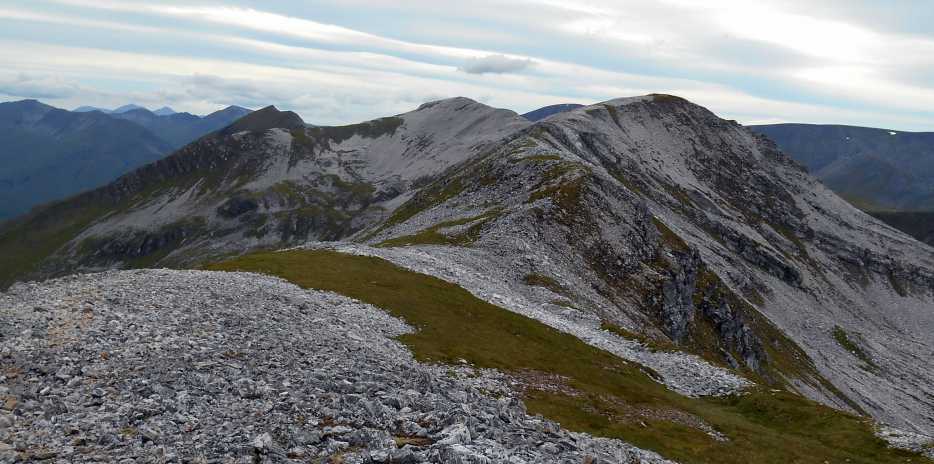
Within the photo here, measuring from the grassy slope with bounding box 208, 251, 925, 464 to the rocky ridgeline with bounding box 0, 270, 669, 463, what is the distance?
6.56 meters

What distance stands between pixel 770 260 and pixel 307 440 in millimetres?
167947

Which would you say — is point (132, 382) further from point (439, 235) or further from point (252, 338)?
point (439, 235)

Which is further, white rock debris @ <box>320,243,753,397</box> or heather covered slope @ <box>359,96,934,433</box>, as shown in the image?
heather covered slope @ <box>359,96,934,433</box>

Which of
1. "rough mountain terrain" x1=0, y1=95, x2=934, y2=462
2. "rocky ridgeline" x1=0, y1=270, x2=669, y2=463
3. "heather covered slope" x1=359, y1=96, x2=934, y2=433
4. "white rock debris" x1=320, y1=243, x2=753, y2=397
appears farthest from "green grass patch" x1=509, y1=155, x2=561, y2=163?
"rocky ridgeline" x1=0, y1=270, x2=669, y2=463

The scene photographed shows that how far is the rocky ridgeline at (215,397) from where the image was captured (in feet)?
55.1

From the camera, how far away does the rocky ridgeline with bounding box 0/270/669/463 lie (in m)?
16.8

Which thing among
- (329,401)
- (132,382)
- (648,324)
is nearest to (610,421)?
(329,401)

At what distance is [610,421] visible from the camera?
34344 mm

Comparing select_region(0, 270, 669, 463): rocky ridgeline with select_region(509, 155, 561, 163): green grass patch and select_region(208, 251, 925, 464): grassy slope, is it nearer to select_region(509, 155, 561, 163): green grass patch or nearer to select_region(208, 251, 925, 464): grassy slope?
select_region(208, 251, 925, 464): grassy slope

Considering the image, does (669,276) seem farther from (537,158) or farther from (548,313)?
(548,313)

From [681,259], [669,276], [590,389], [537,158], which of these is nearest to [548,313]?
[590,389]

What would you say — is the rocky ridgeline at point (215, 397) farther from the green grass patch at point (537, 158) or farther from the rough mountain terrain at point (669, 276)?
the green grass patch at point (537, 158)

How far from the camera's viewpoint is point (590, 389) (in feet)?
133

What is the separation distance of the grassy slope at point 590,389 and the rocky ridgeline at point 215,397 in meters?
6.56
